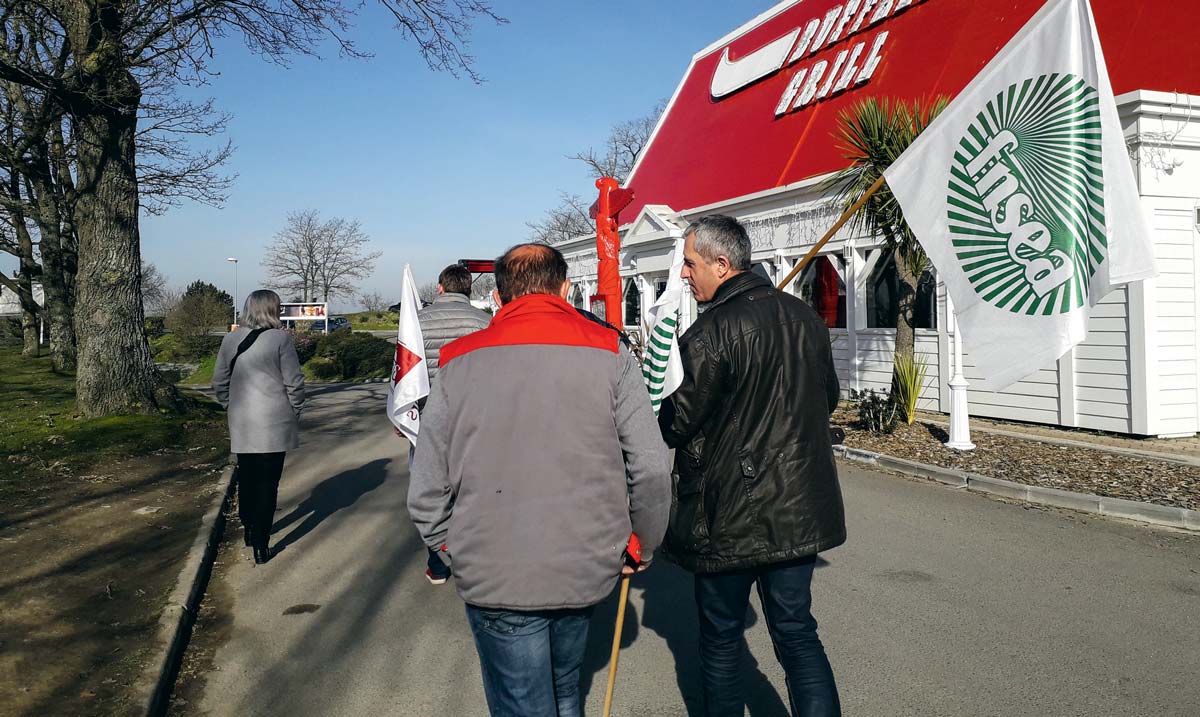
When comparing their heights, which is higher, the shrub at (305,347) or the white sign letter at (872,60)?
the white sign letter at (872,60)

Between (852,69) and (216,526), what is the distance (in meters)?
15.2

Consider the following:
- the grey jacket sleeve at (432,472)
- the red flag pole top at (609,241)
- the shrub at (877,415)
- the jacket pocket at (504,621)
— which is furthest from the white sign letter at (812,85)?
the jacket pocket at (504,621)

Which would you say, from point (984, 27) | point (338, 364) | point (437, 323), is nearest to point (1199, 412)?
point (984, 27)

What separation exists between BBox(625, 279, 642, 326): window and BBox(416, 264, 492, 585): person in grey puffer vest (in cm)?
1761

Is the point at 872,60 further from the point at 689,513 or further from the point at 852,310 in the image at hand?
the point at 689,513

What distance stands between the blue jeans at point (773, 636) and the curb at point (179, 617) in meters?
2.44

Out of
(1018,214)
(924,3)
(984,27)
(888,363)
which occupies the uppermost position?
(924,3)

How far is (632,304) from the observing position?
24625mm

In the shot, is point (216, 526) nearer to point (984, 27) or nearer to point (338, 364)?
point (984, 27)

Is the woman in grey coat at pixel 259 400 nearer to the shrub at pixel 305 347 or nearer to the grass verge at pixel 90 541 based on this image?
the grass verge at pixel 90 541

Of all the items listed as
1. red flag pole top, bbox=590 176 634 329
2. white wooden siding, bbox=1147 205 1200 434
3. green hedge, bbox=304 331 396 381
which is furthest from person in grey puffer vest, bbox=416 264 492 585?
green hedge, bbox=304 331 396 381

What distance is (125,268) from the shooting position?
37.9ft

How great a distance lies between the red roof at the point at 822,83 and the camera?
428 inches

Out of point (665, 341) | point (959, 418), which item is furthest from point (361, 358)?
point (665, 341)
